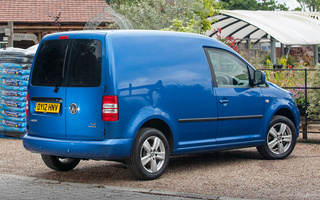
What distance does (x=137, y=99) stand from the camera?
7.72 m

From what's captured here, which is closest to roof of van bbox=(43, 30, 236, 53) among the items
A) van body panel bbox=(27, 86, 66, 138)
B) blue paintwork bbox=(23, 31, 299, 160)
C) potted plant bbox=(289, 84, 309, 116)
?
blue paintwork bbox=(23, 31, 299, 160)

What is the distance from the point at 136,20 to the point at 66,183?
52.7ft

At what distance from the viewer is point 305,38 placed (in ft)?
89.4

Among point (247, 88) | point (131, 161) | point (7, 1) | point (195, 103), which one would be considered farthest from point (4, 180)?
point (7, 1)

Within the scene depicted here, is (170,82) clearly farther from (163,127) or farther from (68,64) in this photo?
(68,64)

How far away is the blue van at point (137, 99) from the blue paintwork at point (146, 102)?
0.04 feet

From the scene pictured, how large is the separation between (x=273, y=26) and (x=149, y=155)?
65.4 ft

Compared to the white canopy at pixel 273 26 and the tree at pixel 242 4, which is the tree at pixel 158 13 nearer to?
the white canopy at pixel 273 26

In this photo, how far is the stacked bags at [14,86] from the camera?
12.7m

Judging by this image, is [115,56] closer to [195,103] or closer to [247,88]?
[195,103]

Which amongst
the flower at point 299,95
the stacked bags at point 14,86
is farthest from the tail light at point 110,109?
the flower at point 299,95

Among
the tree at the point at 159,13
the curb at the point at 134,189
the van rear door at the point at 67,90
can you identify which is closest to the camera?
the curb at the point at 134,189

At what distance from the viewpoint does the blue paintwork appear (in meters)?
7.54

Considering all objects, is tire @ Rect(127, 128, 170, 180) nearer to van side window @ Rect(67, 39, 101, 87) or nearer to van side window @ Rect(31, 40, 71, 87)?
van side window @ Rect(67, 39, 101, 87)
